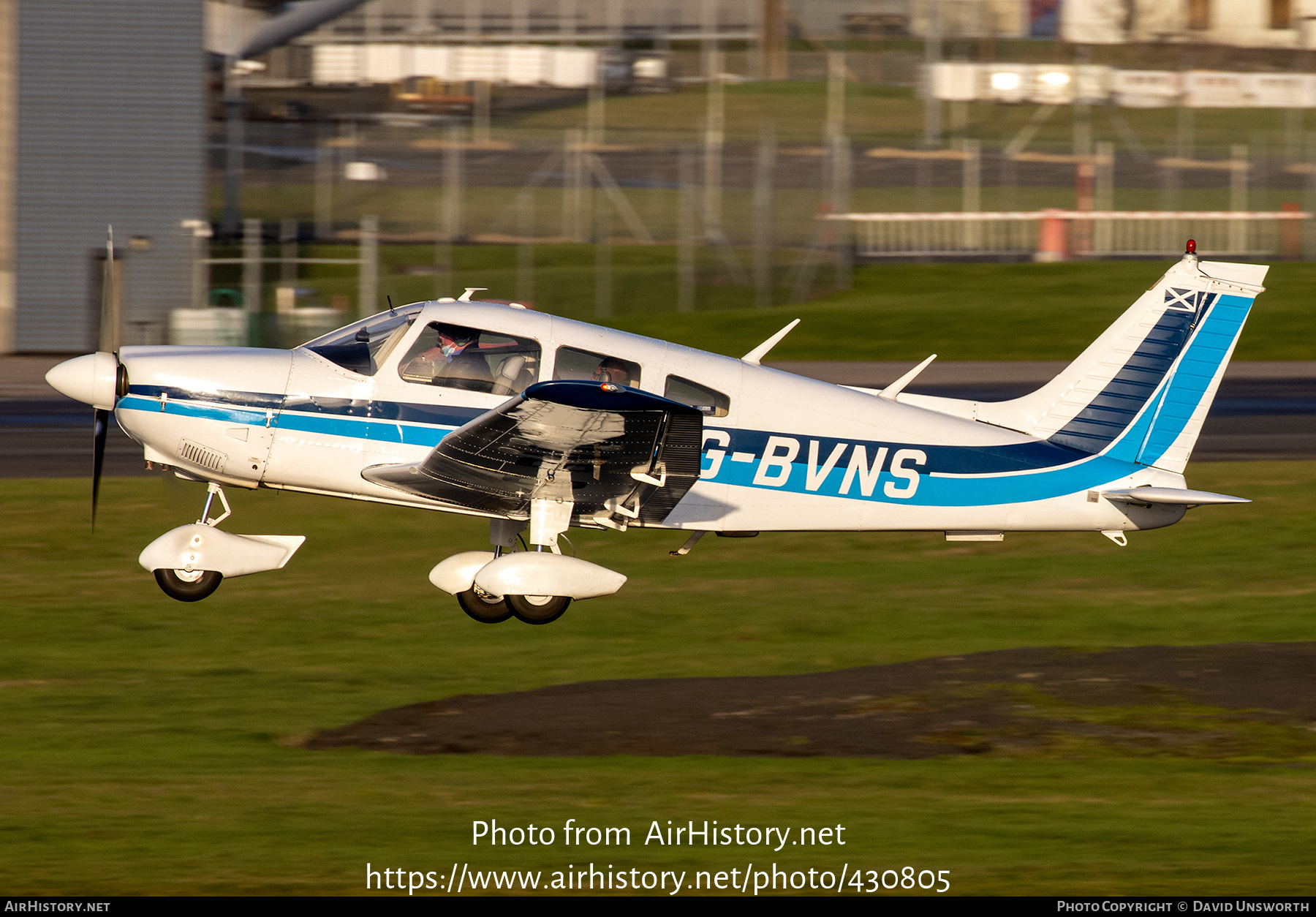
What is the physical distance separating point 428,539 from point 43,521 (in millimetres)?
4062

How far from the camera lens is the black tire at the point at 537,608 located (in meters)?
12.7

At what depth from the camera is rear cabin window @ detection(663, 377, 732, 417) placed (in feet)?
39.9

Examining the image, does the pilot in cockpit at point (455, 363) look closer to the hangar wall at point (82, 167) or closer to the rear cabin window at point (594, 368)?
the rear cabin window at point (594, 368)

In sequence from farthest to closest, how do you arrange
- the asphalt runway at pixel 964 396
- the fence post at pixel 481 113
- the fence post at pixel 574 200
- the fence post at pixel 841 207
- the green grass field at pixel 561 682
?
1. the fence post at pixel 481 113
2. the fence post at pixel 841 207
3. the fence post at pixel 574 200
4. the asphalt runway at pixel 964 396
5. the green grass field at pixel 561 682

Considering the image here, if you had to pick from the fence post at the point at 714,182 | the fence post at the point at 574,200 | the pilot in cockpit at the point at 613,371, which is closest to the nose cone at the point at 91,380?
the pilot in cockpit at the point at 613,371

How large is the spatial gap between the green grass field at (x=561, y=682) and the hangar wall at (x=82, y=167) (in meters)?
11.0

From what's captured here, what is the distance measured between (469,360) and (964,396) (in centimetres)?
1482

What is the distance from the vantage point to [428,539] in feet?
55.0

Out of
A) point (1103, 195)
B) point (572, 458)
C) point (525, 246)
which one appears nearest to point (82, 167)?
point (525, 246)

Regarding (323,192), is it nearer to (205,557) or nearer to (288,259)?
(288,259)

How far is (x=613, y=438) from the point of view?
1127cm

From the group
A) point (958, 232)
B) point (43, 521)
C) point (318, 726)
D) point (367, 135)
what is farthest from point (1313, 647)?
point (367, 135)

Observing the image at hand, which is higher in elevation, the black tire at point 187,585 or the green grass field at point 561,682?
the black tire at point 187,585
